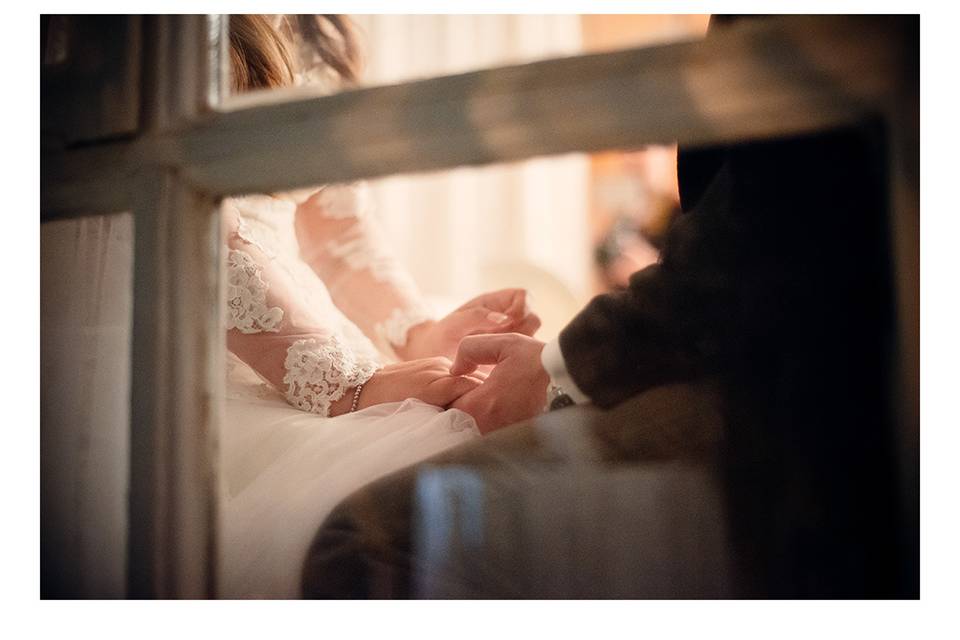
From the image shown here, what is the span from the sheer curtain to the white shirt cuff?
10cm

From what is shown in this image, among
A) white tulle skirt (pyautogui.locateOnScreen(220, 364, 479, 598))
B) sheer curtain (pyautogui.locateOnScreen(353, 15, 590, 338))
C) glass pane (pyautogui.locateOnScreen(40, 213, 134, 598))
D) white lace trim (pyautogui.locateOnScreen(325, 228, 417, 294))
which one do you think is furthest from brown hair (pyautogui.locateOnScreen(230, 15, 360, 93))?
white lace trim (pyautogui.locateOnScreen(325, 228, 417, 294))

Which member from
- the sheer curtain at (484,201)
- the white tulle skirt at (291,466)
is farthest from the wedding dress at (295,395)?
the sheer curtain at (484,201)

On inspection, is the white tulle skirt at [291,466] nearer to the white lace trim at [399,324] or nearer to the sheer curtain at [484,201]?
the sheer curtain at [484,201]

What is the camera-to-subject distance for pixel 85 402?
0.41 meters

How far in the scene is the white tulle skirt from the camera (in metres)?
0.41

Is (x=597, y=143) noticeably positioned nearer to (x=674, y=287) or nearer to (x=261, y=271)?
(x=674, y=287)

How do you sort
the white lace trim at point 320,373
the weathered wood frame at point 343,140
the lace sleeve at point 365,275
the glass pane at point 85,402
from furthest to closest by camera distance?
the lace sleeve at point 365,275
the white lace trim at point 320,373
the glass pane at point 85,402
the weathered wood frame at point 343,140

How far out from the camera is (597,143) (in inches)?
12.6

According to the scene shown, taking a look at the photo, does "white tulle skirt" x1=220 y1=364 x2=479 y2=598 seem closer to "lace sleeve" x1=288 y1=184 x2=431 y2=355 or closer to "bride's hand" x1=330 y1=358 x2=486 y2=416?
"bride's hand" x1=330 y1=358 x2=486 y2=416

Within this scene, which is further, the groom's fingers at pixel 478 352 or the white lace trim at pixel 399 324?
the white lace trim at pixel 399 324

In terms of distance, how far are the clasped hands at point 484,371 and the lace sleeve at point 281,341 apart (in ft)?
0.09

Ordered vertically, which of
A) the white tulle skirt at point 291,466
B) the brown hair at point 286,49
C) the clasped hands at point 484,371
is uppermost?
the brown hair at point 286,49

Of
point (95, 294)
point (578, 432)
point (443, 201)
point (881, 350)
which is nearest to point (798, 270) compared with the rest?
point (881, 350)

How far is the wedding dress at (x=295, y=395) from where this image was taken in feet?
1.39
